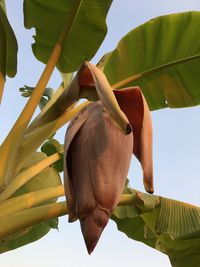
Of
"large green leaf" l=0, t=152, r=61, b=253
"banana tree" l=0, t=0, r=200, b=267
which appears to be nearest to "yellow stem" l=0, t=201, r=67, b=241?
"banana tree" l=0, t=0, r=200, b=267

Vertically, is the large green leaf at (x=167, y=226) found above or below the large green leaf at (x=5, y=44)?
below

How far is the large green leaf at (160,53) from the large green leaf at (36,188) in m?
0.45

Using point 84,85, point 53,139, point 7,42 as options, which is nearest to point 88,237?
point 84,85

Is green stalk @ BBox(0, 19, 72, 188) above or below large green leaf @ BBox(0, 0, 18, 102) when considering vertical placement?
below

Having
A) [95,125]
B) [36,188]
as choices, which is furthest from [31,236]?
[95,125]

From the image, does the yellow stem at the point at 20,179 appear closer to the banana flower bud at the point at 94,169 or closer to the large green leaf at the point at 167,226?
the large green leaf at the point at 167,226

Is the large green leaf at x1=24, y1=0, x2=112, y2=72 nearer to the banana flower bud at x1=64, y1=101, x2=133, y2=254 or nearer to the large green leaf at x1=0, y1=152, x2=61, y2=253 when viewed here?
the large green leaf at x1=0, y1=152, x2=61, y2=253

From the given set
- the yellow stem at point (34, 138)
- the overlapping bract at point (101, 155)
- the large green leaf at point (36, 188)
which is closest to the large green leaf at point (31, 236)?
the large green leaf at point (36, 188)

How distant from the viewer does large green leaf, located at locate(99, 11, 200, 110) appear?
1581 mm

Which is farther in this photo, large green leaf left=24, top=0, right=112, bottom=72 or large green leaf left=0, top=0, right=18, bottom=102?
large green leaf left=24, top=0, right=112, bottom=72

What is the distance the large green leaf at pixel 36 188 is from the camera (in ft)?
5.16

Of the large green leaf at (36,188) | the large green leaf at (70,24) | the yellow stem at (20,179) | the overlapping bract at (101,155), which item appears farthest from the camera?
the large green leaf at (36,188)

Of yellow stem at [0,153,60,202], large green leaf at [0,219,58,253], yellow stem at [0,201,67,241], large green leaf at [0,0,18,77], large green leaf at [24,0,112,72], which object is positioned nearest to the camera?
yellow stem at [0,201,67,241]

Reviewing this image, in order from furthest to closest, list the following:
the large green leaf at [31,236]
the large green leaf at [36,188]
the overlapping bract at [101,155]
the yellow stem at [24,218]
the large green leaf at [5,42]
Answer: the large green leaf at [31,236], the large green leaf at [36,188], the large green leaf at [5,42], the yellow stem at [24,218], the overlapping bract at [101,155]
